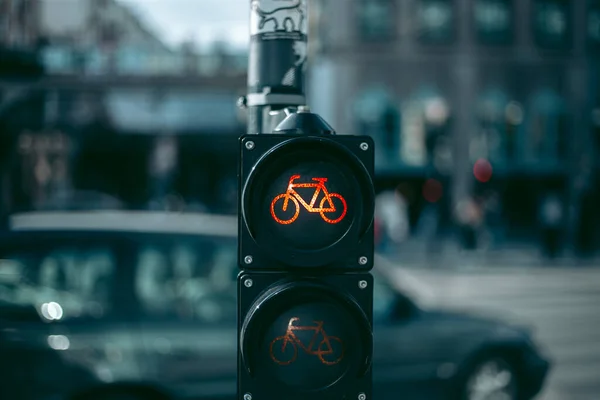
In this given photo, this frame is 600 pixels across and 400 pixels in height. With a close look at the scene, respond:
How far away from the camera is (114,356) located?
498 cm

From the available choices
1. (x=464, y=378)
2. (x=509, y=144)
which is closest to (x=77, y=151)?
(x=509, y=144)

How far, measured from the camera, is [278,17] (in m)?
2.60

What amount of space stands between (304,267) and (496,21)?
33635mm

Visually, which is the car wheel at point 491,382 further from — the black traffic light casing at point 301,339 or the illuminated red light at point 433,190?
the illuminated red light at point 433,190

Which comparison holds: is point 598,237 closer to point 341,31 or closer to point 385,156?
point 385,156

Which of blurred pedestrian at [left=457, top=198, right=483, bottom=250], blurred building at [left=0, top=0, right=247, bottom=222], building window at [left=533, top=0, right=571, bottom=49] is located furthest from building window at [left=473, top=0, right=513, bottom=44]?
blurred pedestrian at [left=457, top=198, right=483, bottom=250]

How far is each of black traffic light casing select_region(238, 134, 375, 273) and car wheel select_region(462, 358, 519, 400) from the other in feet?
14.7

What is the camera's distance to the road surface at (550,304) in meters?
8.41

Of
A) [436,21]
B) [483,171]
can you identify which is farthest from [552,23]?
[483,171]

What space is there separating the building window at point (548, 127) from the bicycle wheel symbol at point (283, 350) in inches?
1293

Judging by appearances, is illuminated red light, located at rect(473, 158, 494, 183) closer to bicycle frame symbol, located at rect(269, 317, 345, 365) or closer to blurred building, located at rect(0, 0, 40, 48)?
blurred building, located at rect(0, 0, 40, 48)

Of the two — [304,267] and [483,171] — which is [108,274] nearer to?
[304,267]

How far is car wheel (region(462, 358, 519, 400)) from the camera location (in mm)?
6332

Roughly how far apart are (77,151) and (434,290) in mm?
24010
